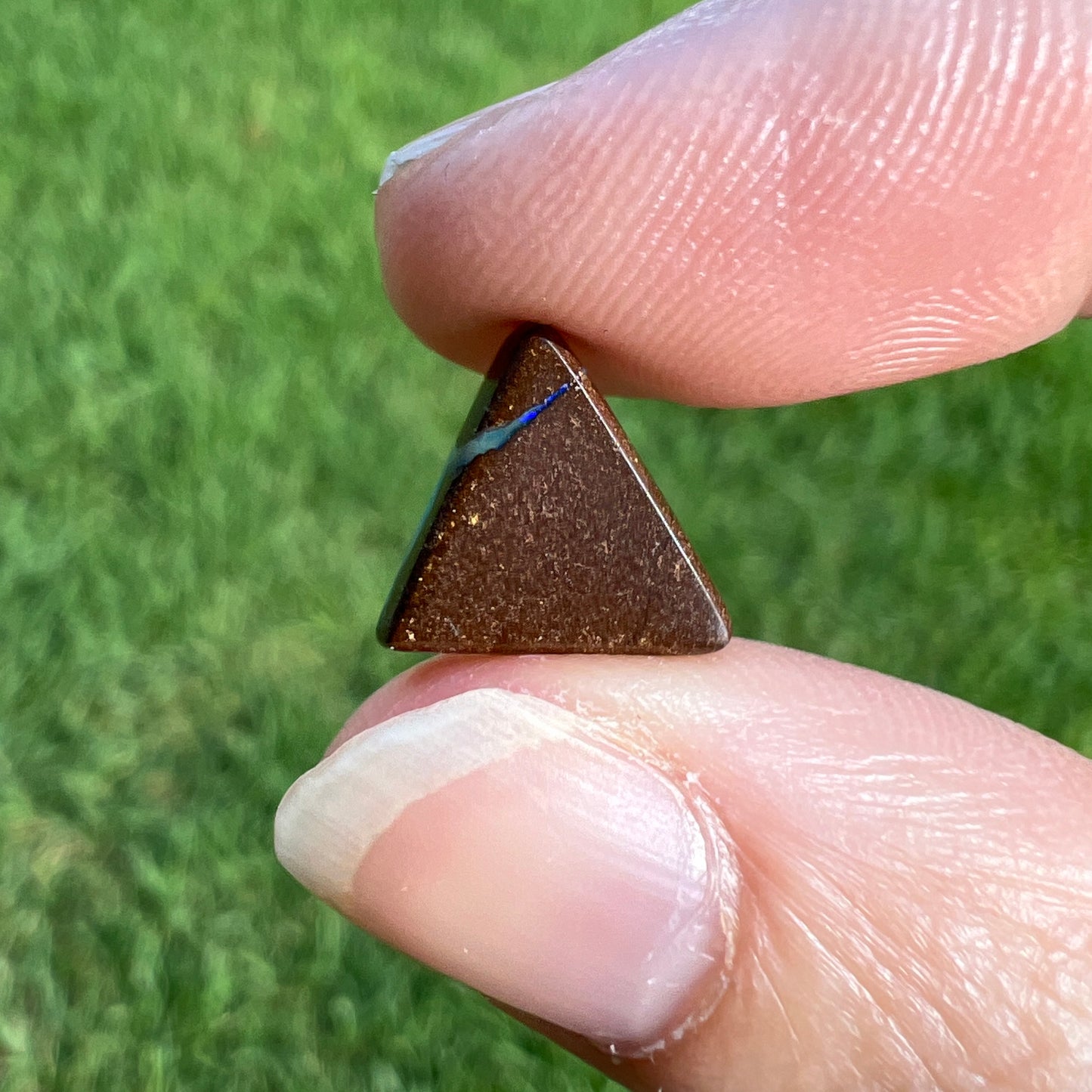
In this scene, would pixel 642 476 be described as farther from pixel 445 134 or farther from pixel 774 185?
pixel 445 134

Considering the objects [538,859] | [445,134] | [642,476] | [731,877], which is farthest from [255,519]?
[731,877]

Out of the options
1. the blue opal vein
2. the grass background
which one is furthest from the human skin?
the grass background

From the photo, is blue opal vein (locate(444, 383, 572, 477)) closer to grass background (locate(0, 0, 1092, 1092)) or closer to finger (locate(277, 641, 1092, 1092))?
finger (locate(277, 641, 1092, 1092))

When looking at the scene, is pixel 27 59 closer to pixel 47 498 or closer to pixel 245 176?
pixel 245 176

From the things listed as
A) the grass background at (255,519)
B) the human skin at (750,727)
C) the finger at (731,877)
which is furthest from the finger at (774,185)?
the grass background at (255,519)

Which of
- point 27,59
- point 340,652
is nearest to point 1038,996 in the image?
point 340,652
